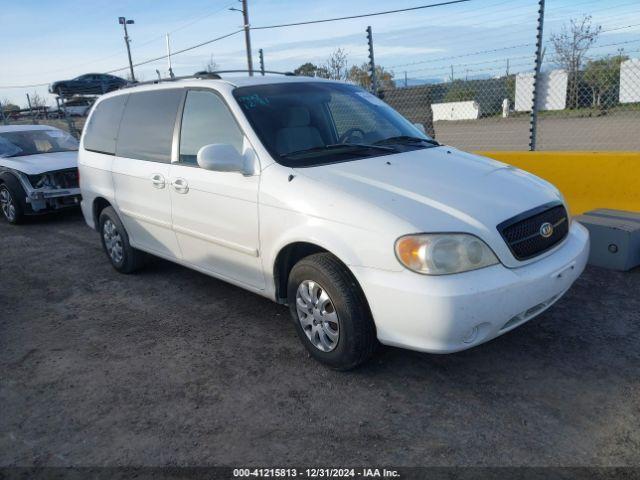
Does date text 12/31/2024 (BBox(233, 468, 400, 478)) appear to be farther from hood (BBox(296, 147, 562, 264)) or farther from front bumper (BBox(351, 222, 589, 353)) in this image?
hood (BBox(296, 147, 562, 264))

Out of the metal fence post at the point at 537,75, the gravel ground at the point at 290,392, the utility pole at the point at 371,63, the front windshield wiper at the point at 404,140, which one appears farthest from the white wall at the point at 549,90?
the front windshield wiper at the point at 404,140

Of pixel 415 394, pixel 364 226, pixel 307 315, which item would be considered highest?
pixel 364 226

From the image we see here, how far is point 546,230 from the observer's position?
3.14 metres

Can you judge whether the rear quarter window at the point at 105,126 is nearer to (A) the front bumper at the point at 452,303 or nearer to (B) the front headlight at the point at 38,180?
(B) the front headlight at the point at 38,180

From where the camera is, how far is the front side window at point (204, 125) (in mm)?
3832

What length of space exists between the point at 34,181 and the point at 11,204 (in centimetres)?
60

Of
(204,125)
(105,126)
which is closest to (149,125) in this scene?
(204,125)

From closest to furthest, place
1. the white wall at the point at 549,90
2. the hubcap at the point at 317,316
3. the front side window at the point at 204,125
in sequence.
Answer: the hubcap at the point at 317,316
the front side window at the point at 204,125
the white wall at the point at 549,90

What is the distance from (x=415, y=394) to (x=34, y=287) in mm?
4135

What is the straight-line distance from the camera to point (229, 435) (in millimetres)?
2766

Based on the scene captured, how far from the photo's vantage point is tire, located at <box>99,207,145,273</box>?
5.29 meters

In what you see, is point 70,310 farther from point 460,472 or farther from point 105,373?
point 460,472

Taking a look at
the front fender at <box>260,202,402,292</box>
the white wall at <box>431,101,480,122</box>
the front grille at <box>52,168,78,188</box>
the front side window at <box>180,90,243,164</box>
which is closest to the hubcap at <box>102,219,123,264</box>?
the front side window at <box>180,90,243,164</box>

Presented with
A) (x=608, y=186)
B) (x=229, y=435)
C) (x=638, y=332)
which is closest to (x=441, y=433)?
(x=229, y=435)
